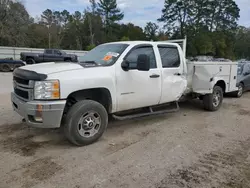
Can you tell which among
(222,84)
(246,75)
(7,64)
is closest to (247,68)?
(246,75)

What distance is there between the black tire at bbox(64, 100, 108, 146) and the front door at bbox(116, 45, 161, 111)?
0.54 m

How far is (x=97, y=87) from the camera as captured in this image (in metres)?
3.96

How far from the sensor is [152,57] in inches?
194

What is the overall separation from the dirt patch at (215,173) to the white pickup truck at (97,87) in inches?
65.4

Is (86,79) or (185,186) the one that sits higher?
(86,79)

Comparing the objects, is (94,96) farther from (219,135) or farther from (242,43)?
(242,43)

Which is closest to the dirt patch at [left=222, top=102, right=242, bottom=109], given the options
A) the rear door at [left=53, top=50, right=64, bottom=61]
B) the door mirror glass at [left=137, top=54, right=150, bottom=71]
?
the door mirror glass at [left=137, top=54, right=150, bottom=71]

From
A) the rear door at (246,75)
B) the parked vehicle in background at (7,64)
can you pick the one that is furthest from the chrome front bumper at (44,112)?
the parked vehicle in background at (7,64)

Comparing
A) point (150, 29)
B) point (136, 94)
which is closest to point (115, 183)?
point (136, 94)

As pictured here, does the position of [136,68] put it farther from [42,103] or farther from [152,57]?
[42,103]

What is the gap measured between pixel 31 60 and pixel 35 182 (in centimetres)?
1972

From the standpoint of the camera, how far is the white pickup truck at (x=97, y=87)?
3527 mm

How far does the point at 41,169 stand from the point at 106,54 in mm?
2516

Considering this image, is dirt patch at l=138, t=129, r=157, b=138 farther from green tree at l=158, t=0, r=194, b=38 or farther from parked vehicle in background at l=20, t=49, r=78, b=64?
green tree at l=158, t=0, r=194, b=38
